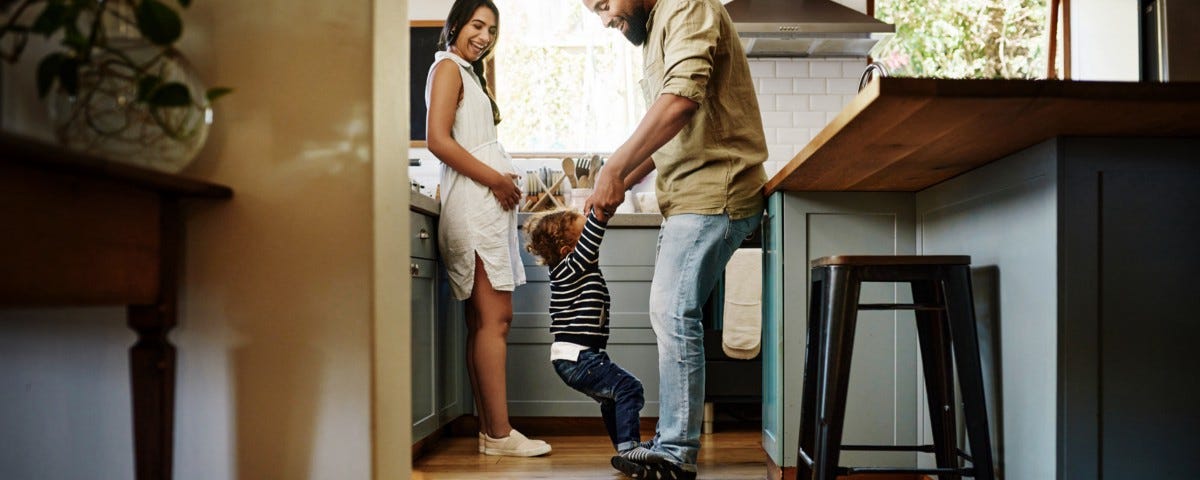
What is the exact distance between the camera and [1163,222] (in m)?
1.40

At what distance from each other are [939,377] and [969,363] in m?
0.19

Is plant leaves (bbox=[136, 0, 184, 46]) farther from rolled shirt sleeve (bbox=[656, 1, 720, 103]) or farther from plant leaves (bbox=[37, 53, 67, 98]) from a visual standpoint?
rolled shirt sleeve (bbox=[656, 1, 720, 103])

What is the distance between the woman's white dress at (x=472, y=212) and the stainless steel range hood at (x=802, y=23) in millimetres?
1218

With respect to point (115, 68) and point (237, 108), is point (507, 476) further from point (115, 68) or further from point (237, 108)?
point (115, 68)

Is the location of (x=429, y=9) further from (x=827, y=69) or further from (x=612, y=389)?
(x=612, y=389)

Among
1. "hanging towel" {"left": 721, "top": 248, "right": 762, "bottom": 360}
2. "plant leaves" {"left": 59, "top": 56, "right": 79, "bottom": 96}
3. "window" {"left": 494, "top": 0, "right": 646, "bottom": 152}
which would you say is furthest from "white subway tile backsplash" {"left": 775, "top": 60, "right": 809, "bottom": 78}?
"plant leaves" {"left": 59, "top": 56, "right": 79, "bottom": 96}

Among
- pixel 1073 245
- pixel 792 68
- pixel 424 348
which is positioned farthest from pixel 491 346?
pixel 792 68

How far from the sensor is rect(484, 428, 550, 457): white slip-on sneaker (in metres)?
2.85

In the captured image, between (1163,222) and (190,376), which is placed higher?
(1163,222)

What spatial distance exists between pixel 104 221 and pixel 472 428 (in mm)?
2460

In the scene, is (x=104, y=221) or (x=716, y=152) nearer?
(x=104, y=221)

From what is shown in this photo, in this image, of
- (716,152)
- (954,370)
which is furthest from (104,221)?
(954,370)

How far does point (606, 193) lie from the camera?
86.2 inches

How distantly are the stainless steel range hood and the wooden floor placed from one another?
62.9 inches
